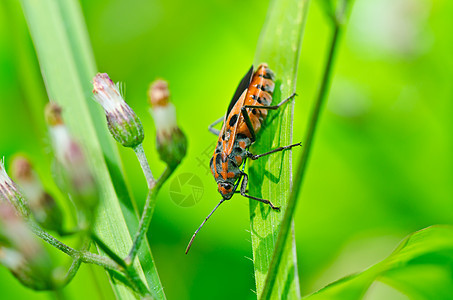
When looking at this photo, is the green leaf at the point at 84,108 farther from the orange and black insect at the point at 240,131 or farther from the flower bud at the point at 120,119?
the orange and black insect at the point at 240,131

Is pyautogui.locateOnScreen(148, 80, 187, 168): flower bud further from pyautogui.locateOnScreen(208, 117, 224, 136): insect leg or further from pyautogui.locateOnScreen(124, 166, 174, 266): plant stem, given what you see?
pyautogui.locateOnScreen(208, 117, 224, 136): insect leg

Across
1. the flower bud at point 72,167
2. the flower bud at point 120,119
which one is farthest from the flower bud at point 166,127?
the flower bud at point 72,167

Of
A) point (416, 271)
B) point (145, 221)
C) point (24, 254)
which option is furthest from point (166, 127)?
point (416, 271)

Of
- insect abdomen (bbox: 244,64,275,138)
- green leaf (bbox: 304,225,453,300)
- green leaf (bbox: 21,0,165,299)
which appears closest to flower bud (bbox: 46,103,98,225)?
green leaf (bbox: 21,0,165,299)

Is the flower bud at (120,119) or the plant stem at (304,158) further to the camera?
the flower bud at (120,119)

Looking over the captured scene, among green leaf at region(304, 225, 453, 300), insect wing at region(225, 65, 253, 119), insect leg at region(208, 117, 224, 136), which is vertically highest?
insect wing at region(225, 65, 253, 119)

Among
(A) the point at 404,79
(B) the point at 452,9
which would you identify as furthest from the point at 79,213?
(B) the point at 452,9

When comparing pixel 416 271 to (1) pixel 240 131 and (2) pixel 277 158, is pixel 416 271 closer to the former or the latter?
(2) pixel 277 158
